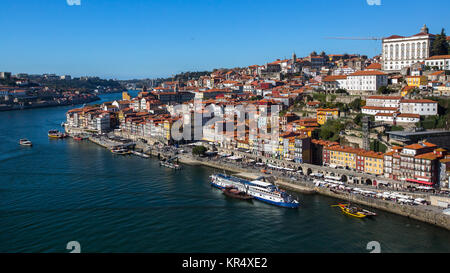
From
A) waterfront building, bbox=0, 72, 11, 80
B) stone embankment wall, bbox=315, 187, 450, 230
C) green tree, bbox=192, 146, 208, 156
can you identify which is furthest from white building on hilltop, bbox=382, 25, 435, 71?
waterfront building, bbox=0, 72, 11, 80

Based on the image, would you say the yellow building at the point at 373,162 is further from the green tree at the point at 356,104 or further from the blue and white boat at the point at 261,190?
the green tree at the point at 356,104

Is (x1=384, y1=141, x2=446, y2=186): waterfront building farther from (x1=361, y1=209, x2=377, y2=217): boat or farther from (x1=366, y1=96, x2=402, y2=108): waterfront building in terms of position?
(x1=366, y1=96, x2=402, y2=108): waterfront building

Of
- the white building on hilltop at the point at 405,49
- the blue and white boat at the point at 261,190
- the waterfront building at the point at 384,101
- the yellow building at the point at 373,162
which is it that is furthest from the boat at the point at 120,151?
the white building on hilltop at the point at 405,49

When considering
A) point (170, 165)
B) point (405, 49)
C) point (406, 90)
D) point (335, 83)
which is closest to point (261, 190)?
point (170, 165)

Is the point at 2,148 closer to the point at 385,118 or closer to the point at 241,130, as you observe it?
the point at 241,130
